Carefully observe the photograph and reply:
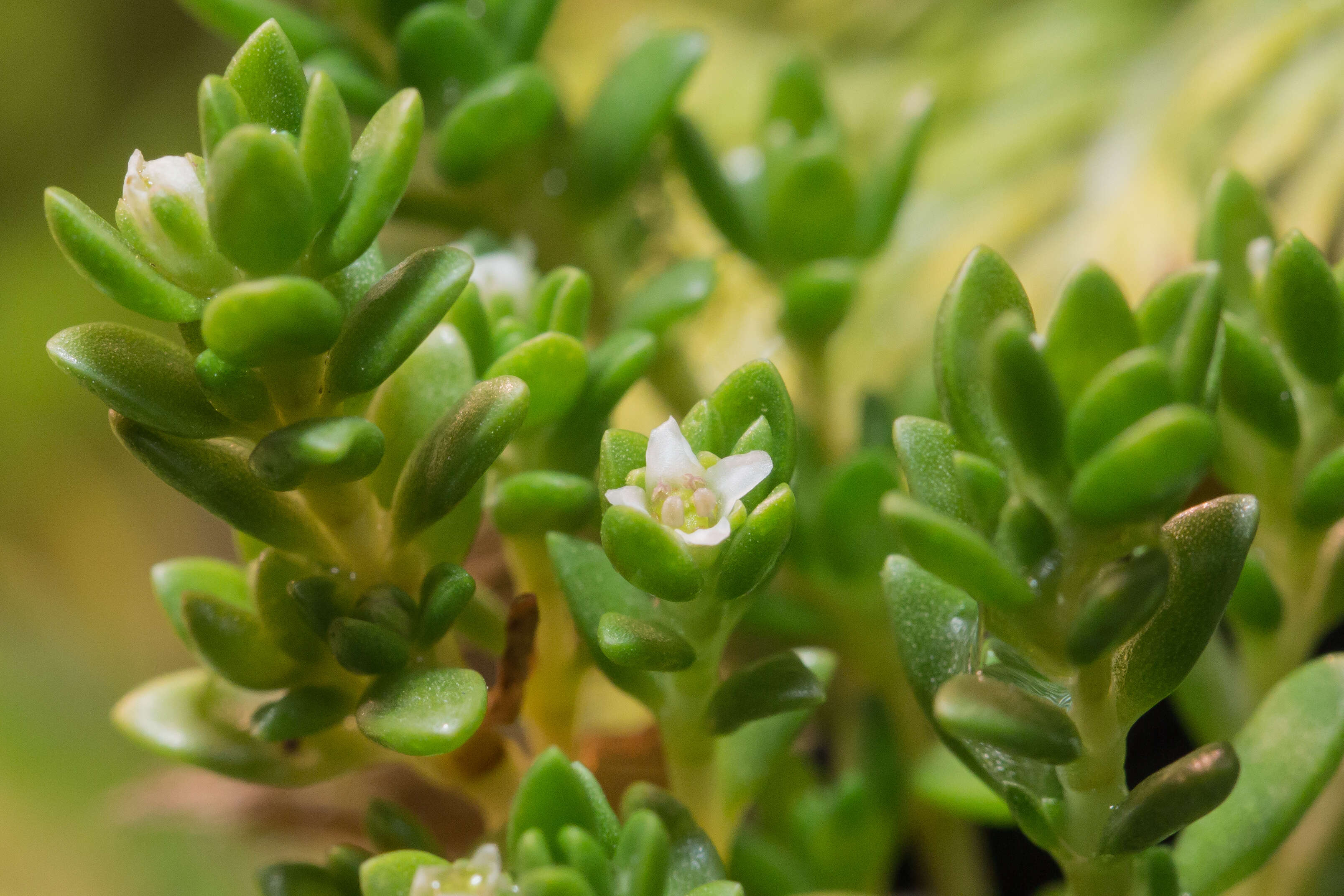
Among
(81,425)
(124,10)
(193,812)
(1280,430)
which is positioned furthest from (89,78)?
(1280,430)

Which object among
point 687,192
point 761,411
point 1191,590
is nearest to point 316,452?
point 761,411

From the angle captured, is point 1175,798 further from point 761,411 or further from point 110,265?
point 110,265

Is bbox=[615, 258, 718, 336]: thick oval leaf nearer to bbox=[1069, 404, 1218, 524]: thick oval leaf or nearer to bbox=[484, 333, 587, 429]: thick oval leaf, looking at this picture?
bbox=[484, 333, 587, 429]: thick oval leaf

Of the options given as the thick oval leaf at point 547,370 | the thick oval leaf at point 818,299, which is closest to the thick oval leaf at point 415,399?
the thick oval leaf at point 547,370

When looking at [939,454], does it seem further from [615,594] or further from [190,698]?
[190,698]

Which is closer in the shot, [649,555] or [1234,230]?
[649,555]

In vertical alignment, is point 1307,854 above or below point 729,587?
below

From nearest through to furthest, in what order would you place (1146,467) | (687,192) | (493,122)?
(1146,467) < (493,122) < (687,192)
